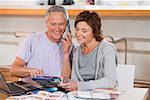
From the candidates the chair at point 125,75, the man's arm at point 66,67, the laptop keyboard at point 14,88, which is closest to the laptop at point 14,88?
the laptop keyboard at point 14,88

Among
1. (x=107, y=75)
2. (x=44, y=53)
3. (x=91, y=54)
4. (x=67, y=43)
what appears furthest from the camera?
(x=44, y=53)

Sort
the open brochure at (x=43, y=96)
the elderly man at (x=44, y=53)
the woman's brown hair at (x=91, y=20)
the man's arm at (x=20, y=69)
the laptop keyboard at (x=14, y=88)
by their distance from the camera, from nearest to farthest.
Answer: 1. the open brochure at (x=43, y=96)
2. the laptop keyboard at (x=14, y=88)
3. the woman's brown hair at (x=91, y=20)
4. the man's arm at (x=20, y=69)
5. the elderly man at (x=44, y=53)

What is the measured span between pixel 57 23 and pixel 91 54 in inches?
14.4

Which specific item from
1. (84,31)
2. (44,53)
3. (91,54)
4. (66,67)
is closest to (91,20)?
(84,31)

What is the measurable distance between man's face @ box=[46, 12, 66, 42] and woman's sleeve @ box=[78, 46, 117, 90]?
0.40 m

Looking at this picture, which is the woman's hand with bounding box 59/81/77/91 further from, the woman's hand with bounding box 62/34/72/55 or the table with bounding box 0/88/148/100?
the woman's hand with bounding box 62/34/72/55

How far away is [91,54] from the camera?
1.86m

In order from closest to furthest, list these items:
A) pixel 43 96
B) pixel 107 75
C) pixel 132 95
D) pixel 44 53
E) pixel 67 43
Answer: pixel 43 96 → pixel 132 95 → pixel 107 75 → pixel 67 43 → pixel 44 53

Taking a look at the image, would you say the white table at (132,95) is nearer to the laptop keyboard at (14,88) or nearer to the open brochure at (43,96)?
the open brochure at (43,96)

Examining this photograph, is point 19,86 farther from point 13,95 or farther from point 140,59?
point 140,59

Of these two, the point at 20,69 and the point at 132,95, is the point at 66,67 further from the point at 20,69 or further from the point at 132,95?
the point at 132,95

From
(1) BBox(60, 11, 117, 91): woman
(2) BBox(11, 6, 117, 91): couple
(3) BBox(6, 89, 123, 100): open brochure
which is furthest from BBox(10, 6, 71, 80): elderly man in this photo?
(3) BBox(6, 89, 123, 100): open brochure

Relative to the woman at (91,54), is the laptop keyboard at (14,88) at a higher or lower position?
lower

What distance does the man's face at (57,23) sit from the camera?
80.7 inches
